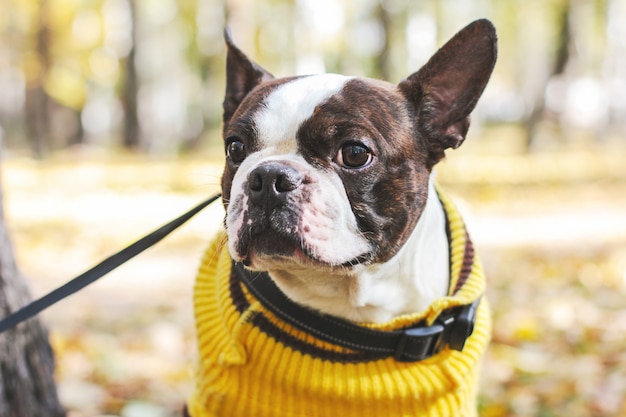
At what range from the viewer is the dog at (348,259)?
2445 mm

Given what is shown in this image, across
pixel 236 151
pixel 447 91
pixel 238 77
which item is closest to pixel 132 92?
pixel 238 77

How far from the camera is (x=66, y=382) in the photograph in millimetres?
3773

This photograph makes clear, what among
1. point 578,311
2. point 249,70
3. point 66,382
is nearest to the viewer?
point 249,70

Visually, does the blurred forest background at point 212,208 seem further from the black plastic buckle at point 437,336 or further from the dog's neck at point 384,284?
the black plastic buckle at point 437,336

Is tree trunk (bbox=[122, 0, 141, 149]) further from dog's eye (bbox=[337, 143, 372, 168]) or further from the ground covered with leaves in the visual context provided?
dog's eye (bbox=[337, 143, 372, 168])

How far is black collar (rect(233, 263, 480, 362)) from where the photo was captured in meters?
2.64

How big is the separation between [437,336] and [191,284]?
4.21 m

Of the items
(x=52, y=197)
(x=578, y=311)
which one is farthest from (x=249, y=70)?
(x=52, y=197)

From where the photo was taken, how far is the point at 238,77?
10.2 ft

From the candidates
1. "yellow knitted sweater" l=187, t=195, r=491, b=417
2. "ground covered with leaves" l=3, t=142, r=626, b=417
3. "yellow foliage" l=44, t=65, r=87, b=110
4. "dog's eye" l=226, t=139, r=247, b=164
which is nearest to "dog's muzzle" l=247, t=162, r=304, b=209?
"dog's eye" l=226, t=139, r=247, b=164

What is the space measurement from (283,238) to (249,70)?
0.99 m

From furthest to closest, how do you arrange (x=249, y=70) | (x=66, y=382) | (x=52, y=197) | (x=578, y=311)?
(x=52, y=197)
(x=578, y=311)
(x=66, y=382)
(x=249, y=70)

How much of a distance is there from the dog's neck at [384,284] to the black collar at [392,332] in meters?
0.06

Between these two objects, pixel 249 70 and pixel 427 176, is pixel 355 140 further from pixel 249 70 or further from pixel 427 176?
pixel 249 70
